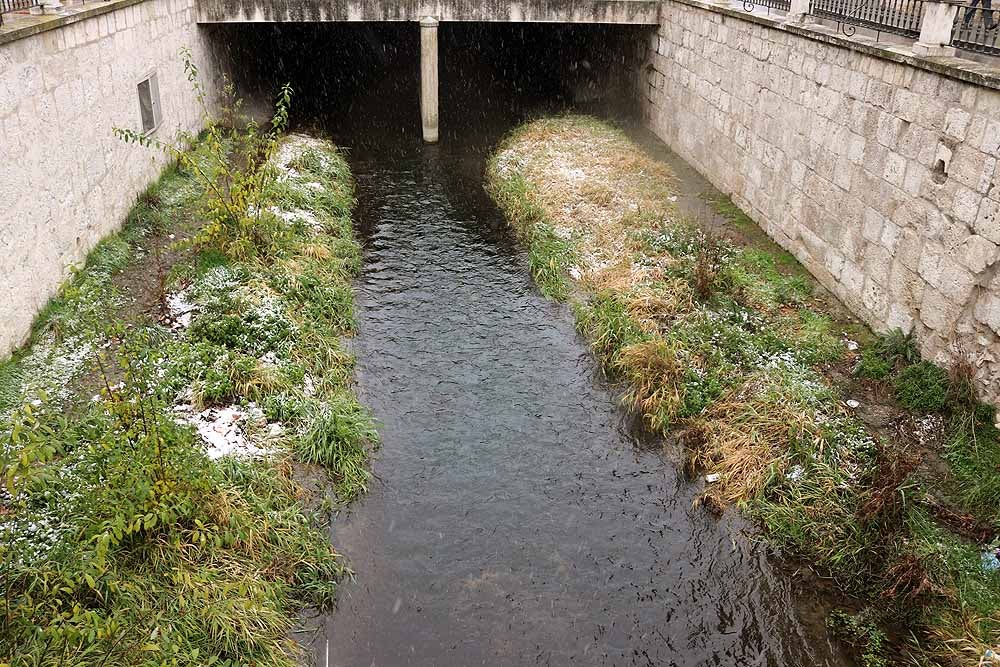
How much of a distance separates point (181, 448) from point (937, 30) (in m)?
8.80

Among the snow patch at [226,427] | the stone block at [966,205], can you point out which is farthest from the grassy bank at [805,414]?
the snow patch at [226,427]

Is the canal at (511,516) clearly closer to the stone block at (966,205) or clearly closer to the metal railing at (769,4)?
the stone block at (966,205)

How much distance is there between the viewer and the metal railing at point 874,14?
9202mm

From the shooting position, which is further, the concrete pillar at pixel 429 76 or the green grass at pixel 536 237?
the concrete pillar at pixel 429 76

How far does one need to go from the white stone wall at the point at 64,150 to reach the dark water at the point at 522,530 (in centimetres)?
366

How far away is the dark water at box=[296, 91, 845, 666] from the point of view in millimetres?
6027

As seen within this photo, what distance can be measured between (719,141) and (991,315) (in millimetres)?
7583

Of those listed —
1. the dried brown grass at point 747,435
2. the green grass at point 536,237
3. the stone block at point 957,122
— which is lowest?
the dried brown grass at point 747,435

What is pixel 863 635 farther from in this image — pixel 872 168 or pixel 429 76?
pixel 429 76

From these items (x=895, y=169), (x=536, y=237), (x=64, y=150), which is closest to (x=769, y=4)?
(x=895, y=169)

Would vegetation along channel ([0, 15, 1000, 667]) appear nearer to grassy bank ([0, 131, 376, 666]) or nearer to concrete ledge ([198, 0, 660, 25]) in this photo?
grassy bank ([0, 131, 376, 666])

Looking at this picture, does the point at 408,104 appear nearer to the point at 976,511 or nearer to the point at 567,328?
the point at 567,328

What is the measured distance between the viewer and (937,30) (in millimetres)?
8375

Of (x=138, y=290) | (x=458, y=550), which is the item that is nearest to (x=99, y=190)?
(x=138, y=290)
